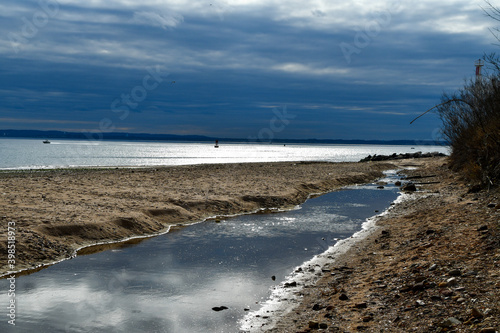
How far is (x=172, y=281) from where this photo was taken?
34.6 ft

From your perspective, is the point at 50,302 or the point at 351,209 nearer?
the point at 50,302

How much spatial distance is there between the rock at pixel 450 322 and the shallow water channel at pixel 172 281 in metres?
3.45

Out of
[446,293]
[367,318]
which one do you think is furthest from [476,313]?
[367,318]

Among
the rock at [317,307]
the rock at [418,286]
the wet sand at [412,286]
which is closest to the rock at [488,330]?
the wet sand at [412,286]

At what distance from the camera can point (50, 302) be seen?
904 centimetres

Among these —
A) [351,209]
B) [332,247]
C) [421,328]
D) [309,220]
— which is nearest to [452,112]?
[351,209]

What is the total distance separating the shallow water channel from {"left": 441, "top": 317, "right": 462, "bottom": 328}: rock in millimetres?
3453

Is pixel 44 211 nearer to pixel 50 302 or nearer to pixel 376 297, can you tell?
pixel 50 302

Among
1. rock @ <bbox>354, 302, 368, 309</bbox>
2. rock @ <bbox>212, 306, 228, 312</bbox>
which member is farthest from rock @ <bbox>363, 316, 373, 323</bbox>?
rock @ <bbox>212, 306, 228, 312</bbox>

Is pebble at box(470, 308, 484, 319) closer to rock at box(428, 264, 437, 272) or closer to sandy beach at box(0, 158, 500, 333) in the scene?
sandy beach at box(0, 158, 500, 333)

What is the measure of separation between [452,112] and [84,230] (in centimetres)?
3909

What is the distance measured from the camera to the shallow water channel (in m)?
8.07

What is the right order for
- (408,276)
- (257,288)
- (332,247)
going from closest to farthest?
(408,276) < (257,288) < (332,247)

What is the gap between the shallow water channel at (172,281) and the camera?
8.07 meters
